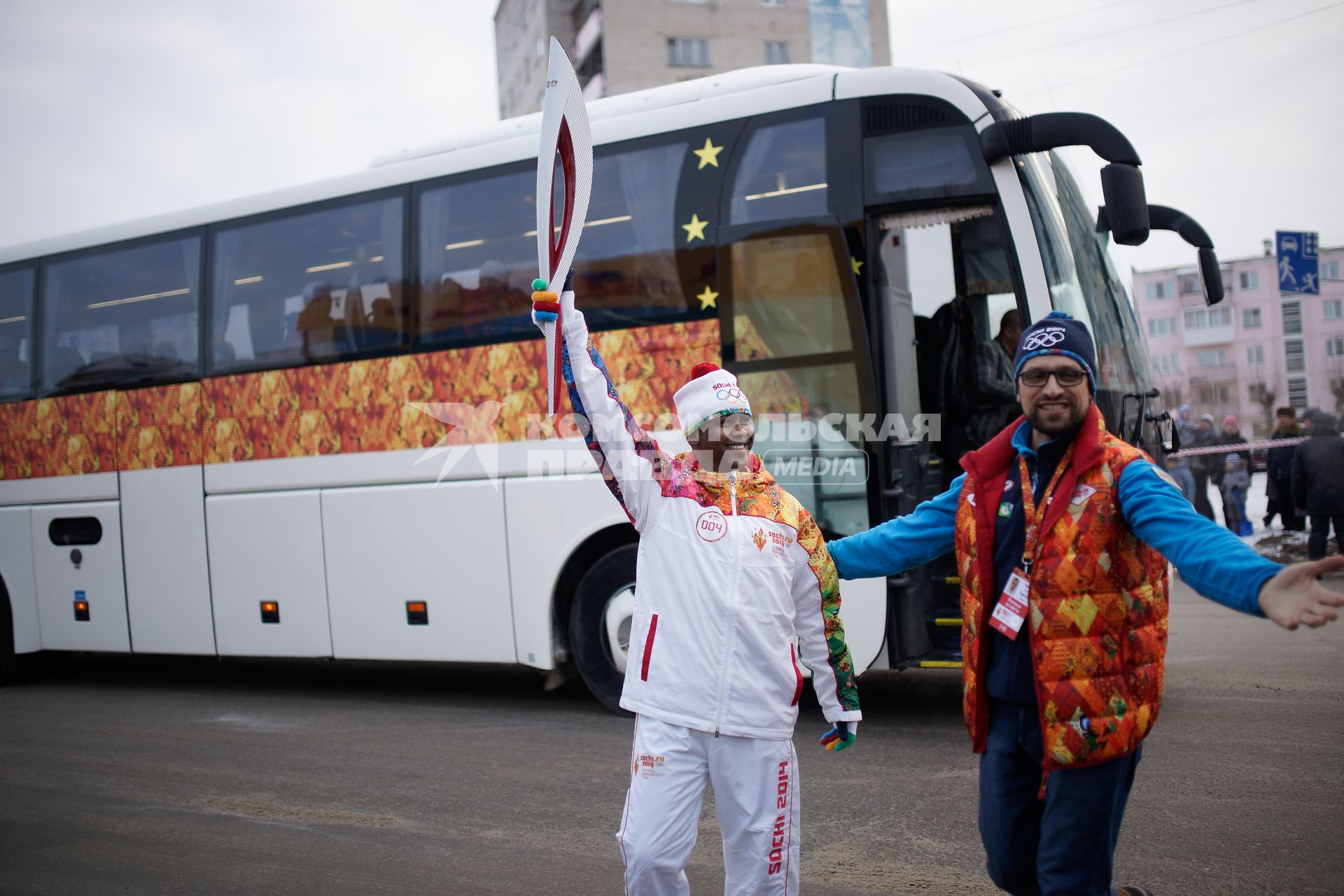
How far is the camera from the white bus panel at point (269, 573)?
8.23m

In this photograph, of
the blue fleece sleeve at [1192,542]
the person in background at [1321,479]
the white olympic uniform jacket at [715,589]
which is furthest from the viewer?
the person in background at [1321,479]

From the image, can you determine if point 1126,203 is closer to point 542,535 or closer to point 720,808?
point 720,808

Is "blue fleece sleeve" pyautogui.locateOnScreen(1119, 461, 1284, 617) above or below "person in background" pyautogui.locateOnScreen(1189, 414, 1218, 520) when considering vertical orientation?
above

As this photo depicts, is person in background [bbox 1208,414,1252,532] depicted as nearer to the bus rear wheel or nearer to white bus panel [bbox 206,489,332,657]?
the bus rear wheel

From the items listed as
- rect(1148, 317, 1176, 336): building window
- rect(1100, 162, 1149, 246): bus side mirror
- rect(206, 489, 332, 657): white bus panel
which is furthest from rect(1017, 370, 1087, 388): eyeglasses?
rect(1148, 317, 1176, 336): building window

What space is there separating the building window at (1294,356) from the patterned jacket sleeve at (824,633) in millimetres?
86445

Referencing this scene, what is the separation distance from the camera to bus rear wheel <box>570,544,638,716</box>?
280 inches

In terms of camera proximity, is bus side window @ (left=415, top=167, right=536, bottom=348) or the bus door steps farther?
bus side window @ (left=415, top=167, right=536, bottom=348)

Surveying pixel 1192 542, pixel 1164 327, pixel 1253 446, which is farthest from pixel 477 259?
pixel 1164 327

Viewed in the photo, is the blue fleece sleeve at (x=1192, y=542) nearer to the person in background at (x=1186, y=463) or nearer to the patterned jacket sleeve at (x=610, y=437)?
the patterned jacket sleeve at (x=610, y=437)

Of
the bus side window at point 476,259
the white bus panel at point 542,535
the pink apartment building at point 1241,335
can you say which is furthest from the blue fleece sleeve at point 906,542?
the pink apartment building at point 1241,335

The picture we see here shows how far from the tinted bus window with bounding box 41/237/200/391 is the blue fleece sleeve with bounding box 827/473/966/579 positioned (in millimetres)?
6863

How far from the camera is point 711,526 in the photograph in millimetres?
3277

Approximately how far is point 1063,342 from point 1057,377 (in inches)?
3.6
